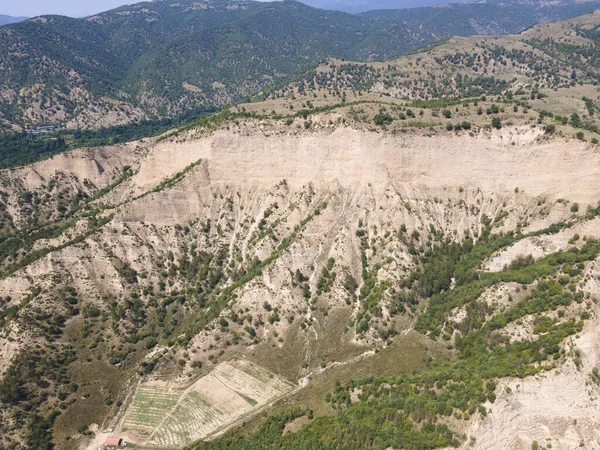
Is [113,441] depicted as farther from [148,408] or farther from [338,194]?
[338,194]

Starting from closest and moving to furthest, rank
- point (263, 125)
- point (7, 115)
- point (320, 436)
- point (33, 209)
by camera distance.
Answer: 1. point (320, 436)
2. point (263, 125)
3. point (33, 209)
4. point (7, 115)

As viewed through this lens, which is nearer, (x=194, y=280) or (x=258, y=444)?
(x=258, y=444)

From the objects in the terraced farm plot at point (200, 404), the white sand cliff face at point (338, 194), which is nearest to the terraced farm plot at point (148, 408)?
the terraced farm plot at point (200, 404)

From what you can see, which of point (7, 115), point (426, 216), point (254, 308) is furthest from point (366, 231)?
point (7, 115)

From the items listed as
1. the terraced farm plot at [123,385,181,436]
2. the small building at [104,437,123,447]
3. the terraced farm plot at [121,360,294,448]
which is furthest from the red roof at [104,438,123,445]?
the terraced farm plot at [123,385,181,436]

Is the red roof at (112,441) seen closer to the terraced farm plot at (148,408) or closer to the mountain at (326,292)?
the mountain at (326,292)

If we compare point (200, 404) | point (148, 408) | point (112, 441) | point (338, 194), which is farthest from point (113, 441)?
point (338, 194)

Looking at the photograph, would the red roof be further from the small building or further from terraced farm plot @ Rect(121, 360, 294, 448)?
terraced farm plot @ Rect(121, 360, 294, 448)

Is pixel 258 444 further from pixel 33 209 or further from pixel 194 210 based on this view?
pixel 33 209
